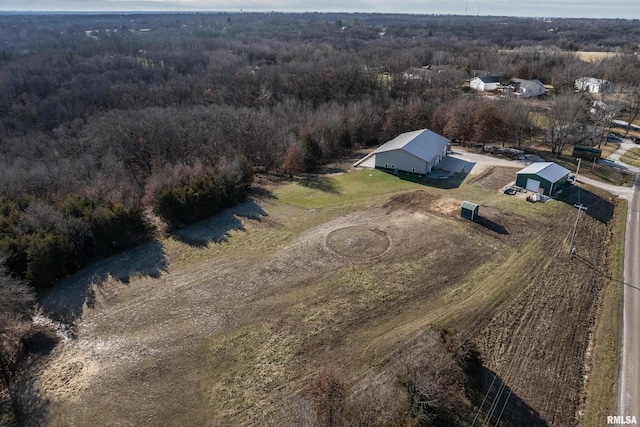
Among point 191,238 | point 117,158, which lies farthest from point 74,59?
point 191,238

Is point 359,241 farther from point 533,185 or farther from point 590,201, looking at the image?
point 590,201

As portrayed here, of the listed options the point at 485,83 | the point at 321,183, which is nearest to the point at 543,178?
the point at 321,183

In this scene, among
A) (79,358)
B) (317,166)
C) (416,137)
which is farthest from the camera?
(317,166)

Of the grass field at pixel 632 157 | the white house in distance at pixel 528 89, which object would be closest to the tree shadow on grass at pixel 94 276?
the grass field at pixel 632 157

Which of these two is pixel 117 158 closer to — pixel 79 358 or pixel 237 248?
pixel 237 248

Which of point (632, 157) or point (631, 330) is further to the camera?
point (632, 157)

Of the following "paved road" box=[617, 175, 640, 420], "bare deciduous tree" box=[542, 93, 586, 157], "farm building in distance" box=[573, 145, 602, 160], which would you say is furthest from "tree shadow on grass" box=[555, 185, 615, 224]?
"bare deciduous tree" box=[542, 93, 586, 157]

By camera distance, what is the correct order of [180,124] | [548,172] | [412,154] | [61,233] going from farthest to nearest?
[180,124] → [412,154] → [548,172] → [61,233]

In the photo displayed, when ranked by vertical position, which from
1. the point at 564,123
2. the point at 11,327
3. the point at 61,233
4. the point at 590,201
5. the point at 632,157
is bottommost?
the point at 632,157
